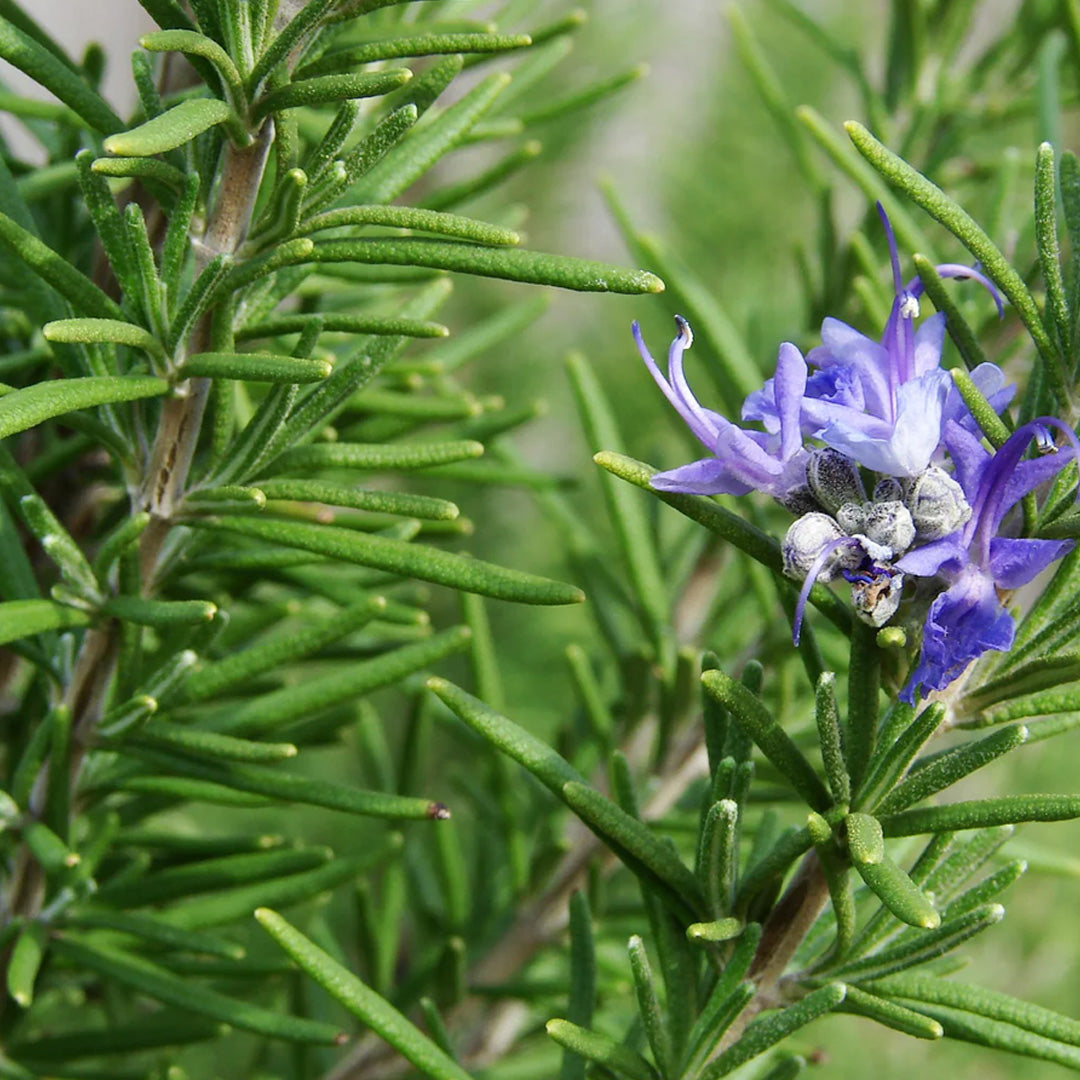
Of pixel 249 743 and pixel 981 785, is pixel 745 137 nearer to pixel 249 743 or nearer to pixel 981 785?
pixel 981 785

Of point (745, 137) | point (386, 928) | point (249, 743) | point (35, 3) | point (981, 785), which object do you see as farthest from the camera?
point (35, 3)

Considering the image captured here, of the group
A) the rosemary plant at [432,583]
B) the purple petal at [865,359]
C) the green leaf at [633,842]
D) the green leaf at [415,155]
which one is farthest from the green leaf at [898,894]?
the green leaf at [415,155]

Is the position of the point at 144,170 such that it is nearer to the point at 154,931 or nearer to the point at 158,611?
Result: the point at 158,611

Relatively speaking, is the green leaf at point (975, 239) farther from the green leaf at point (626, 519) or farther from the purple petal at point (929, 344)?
the green leaf at point (626, 519)

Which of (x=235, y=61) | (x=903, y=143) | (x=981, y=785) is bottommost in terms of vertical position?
(x=981, y=785)

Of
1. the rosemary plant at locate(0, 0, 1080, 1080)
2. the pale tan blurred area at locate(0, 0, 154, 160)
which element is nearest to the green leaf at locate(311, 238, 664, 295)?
the rosemary plant at locate(0, 0, 1080, 1080)

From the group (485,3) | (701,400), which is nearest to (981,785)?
(701,400)

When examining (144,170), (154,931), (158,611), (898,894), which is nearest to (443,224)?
(144,170)
